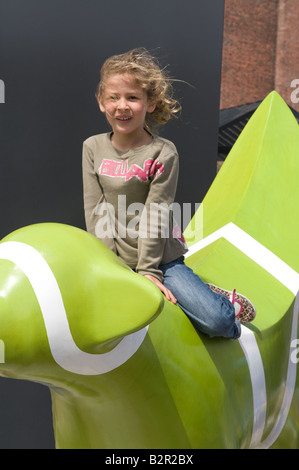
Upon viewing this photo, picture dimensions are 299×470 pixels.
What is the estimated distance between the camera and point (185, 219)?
9.04 feet

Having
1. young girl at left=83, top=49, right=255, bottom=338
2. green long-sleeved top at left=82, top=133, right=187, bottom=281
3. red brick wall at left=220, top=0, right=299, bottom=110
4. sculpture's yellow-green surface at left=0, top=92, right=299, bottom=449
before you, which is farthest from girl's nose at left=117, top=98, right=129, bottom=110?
red brick wall at left=220, top=0, right=299, bottom=110

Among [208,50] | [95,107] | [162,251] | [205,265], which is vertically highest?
[208,50]

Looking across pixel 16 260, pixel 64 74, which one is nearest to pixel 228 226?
pixel 64 74

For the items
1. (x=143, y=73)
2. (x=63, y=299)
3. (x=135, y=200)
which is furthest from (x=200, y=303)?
(x=143, y=73)

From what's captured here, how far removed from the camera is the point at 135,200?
1551 mm

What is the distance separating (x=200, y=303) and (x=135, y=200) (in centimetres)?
28

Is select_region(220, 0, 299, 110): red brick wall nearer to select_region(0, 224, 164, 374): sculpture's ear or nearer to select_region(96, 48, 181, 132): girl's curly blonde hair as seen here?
select_region(96, 48, 181, 132): girl's curly blonde hair

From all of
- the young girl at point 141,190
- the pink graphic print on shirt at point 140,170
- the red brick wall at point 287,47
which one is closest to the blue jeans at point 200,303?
the young girl at point 141,190

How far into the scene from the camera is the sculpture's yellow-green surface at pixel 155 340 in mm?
1208

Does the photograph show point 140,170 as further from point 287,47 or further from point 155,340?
point 287,47

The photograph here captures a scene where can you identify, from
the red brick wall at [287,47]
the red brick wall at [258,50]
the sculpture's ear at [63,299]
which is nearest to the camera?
the sculpture's ear at [63,299]

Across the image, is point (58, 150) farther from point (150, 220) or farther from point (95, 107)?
point (150, 220)

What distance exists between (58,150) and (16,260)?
3.65 ft

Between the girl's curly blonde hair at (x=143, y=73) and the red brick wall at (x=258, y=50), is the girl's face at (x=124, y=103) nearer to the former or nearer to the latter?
the girl's curly blonde hair at (x=143, y=73)
